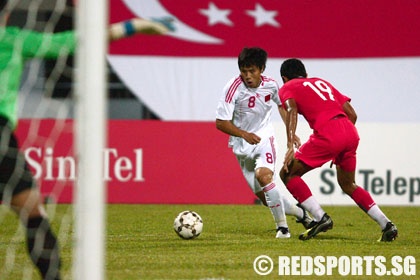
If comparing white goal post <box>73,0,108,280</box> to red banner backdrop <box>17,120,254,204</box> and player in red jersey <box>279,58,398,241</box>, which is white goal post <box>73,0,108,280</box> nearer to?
player in red jersey <box>279,58,398,241</box>

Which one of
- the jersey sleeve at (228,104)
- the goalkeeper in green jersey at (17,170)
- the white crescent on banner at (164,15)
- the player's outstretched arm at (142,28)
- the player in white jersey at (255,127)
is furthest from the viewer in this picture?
the white crescent on banner at (164,15)

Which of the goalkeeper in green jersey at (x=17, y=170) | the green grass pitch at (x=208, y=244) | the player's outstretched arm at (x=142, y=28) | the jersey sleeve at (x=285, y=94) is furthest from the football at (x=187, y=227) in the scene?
the player's outstretched arm at (x=142, y=28)

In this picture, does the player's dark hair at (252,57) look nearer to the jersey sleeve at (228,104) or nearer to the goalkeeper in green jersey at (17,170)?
the jersey sleeve at (228,104)

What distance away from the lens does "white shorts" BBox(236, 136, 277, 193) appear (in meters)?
8.30

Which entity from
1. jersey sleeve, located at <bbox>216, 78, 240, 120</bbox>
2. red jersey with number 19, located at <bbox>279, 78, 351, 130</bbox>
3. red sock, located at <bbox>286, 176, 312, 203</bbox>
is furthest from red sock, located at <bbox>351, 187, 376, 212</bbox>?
jersey sleeve, located at <bbox>216, 78, 240, 120</bbox>

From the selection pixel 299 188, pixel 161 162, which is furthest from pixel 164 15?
pixel 299 188

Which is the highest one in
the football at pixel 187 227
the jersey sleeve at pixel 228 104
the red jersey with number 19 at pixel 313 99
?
the jersey sleeve at pixel 228 104

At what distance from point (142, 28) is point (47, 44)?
1.66 ft

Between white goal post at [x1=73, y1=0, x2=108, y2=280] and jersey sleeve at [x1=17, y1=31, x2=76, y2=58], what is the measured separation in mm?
388

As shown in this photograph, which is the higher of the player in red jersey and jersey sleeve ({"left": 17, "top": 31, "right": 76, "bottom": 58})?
the player in red jersey

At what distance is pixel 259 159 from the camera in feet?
27.3

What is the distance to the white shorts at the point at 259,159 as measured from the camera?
830 cm

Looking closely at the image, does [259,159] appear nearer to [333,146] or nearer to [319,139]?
[319,139]

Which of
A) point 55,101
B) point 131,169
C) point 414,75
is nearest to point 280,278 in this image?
point 131,169
